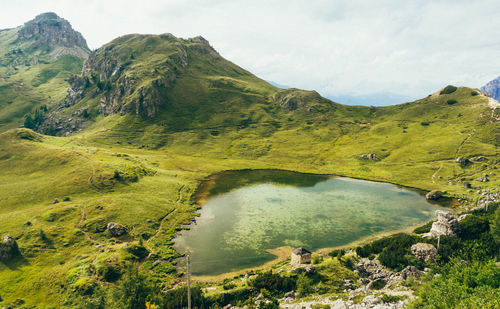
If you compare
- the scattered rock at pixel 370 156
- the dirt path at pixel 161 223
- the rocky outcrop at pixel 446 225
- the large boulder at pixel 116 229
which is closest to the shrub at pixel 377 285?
the rocky outcrop at pixel 446 225

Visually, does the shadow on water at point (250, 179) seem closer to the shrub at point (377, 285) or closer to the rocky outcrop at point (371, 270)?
the rocky outcrop at point (371, 270)

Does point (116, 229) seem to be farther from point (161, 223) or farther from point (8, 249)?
point (8, 249)

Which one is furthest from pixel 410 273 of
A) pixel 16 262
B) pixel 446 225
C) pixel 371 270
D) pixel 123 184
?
pixel 123 184

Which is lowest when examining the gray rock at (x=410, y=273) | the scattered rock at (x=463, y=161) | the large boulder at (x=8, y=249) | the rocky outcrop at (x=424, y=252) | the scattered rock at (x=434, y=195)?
the large boulder at (x=8, y=249)

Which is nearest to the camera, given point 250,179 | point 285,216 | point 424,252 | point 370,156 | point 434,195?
point 424,252

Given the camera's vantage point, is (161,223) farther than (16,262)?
Yes

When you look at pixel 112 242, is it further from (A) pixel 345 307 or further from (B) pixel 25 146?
(B) pixel 25 146

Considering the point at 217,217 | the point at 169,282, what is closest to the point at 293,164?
the point at 217,217
